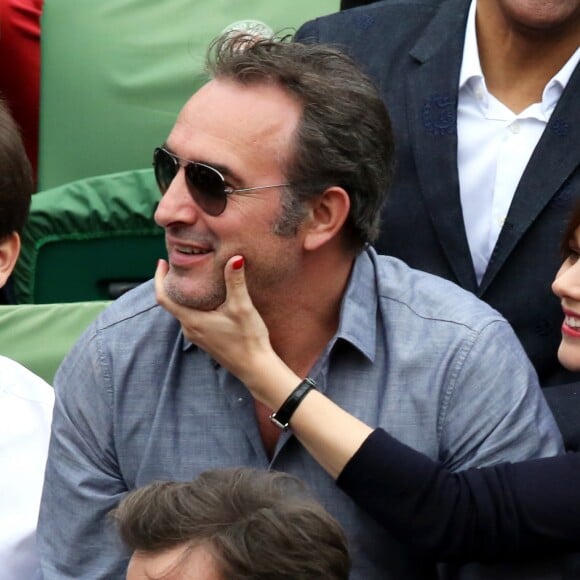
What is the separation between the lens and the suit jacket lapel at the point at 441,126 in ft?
9.14

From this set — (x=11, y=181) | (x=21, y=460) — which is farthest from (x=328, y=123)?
(x=21, y=460)

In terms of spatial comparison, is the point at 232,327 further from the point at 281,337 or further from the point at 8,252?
the point at 8,252

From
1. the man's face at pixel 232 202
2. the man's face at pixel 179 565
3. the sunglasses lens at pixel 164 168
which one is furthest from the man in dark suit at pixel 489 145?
the man's face at pixel 179 565

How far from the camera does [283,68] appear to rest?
2338mm

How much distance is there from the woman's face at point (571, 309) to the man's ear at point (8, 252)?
0.97 meters

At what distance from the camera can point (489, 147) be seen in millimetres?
2857

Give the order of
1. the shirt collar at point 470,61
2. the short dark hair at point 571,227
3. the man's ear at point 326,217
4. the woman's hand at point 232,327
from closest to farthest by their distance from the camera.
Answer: the woman's hand at point 232,327, the man's ear at point 326,217, the short dark hair at point 571,227, the shirt collar at point 470,61

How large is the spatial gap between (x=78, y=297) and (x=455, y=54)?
1031mm

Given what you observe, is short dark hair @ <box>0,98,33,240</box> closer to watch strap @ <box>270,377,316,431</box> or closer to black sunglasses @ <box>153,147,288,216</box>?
black sunglasses @ <box>153,147,288,216</box>

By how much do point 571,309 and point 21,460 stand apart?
3.31 ft

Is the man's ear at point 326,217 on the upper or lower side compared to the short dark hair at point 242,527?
upper

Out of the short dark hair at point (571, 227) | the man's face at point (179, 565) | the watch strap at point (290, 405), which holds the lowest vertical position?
the watch strap at point (290, 405)

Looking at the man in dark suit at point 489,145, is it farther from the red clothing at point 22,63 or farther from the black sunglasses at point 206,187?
the red clothing at point 22,63

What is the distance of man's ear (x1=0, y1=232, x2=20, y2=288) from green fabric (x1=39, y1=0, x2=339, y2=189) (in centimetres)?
135
